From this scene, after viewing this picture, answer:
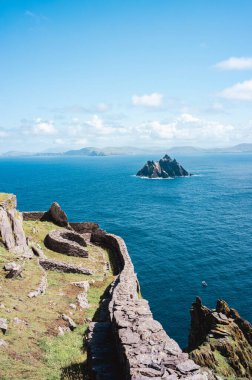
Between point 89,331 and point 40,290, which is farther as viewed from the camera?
point 40,290

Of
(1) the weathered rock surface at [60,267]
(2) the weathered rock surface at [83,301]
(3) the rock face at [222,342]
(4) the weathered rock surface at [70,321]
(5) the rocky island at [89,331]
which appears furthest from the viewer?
(1) the weathered rock surface at [60,267]

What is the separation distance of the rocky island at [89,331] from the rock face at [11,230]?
14 cm

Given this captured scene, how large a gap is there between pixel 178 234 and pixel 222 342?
216 ft

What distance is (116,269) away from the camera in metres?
41.0

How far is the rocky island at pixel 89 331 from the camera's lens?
1228 cm

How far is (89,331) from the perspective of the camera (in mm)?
16344

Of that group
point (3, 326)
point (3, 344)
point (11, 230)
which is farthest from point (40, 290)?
point (11, 230)

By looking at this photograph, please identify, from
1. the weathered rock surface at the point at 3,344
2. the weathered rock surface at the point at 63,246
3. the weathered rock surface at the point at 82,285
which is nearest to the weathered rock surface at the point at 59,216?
the weathered rock surface at the point at 63,246

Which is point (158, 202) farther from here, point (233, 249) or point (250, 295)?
point (250, 295)

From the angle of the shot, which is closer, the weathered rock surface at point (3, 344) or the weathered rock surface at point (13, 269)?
the weathered rock surface at point (3, 344)

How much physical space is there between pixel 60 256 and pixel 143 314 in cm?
2743

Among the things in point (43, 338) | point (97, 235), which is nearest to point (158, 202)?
point (97, 235)

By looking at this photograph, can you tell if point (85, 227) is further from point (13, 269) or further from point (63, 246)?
point (13, 269)

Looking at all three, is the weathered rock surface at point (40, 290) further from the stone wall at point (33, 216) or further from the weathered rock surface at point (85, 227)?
the stone wall at point (33, 216)
